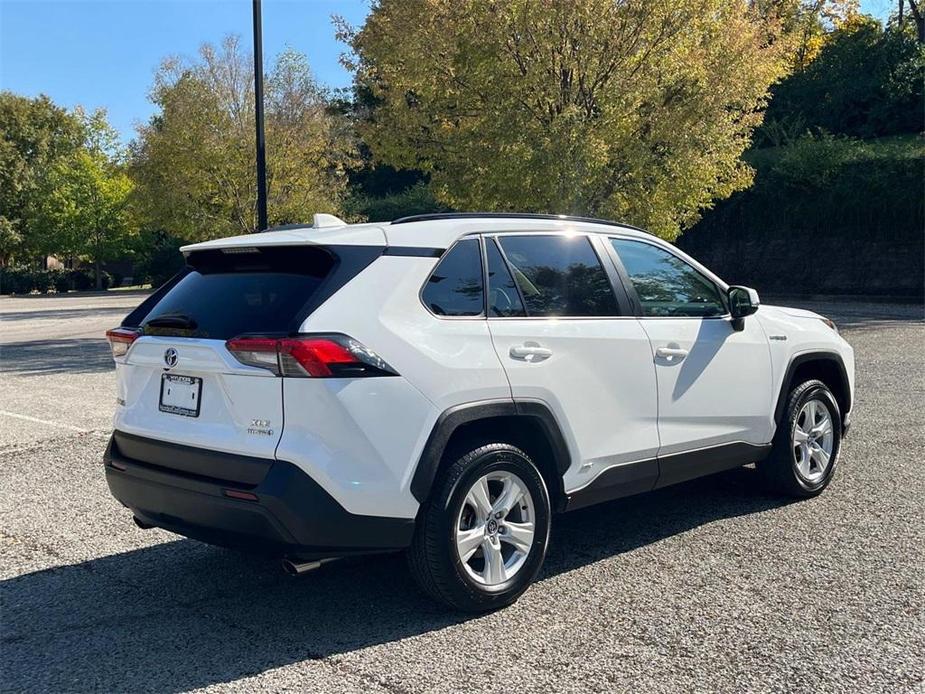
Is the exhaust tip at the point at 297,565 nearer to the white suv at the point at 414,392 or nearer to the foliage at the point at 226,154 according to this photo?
the white suv at the point at 414,392

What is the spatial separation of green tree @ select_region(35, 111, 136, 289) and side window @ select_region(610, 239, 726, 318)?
47319 mm

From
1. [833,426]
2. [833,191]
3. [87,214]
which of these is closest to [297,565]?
[833,426]

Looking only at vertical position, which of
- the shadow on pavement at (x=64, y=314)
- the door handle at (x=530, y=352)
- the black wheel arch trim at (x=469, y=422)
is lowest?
the shadow on pavement at (x=64, y=314)

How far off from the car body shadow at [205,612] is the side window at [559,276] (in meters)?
1.36

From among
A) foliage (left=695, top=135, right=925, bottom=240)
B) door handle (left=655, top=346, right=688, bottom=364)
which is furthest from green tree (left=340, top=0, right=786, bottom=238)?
door handle (left=655, top=346, right=688, bottom=364)

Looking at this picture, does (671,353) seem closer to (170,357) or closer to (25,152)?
(170,357)

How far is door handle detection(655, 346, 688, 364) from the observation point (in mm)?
4777

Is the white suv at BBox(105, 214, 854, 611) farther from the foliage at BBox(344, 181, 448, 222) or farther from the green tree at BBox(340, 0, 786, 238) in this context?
the foliage at BBox(344, 181, 448, 222)

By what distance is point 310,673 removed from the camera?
3.43 meters

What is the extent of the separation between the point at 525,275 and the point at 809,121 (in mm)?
30345

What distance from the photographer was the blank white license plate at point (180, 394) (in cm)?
382

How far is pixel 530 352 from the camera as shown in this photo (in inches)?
163

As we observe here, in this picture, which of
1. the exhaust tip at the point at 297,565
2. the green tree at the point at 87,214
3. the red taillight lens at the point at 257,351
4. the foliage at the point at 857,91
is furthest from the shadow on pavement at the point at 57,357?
the green tree at the point at 87,214

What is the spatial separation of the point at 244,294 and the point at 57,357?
12.5 metres
